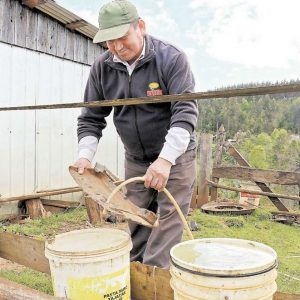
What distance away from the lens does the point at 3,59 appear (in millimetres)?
7430

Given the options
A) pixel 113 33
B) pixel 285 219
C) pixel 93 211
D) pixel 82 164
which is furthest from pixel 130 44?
pixel 285 219

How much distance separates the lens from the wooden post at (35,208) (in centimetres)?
778

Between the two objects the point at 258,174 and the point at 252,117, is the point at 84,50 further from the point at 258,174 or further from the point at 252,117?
the point at 252,117

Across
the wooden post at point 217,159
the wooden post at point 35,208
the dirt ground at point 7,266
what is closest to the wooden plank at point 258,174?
the wooden post at point 217,159

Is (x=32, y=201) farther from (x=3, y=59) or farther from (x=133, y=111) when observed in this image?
(x=133, y=111)

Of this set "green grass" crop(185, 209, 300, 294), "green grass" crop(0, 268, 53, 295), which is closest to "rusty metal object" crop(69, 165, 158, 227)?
"green grass" crop(0, 268, 53, 295)

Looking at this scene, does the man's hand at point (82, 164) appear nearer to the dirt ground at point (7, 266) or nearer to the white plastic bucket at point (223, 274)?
the white plastic bucket at point (223, 274)

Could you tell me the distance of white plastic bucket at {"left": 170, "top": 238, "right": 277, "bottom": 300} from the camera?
161 centimetres

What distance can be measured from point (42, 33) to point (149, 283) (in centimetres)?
682

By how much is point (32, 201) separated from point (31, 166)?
26.0 inches

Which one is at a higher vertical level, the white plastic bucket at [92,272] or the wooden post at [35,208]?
the white plastic bucket at [92,272]

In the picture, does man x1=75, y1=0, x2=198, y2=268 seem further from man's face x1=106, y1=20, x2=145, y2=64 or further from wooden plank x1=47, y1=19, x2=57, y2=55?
wooden plank x1=47, y1=19, x2=57, y2=55

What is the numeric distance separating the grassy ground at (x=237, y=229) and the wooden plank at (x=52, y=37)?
10.4 feet

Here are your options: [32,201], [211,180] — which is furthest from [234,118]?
[32,201]
